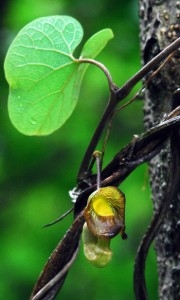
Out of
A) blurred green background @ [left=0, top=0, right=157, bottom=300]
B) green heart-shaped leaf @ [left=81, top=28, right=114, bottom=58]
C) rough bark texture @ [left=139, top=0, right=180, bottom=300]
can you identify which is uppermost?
green heart-shaped leaf @ [left=81, top=28, right=114, bottom=58]

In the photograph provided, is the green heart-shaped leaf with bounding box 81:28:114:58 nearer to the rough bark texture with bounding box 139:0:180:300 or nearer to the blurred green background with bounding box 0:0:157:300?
the rough bark texture with bounding box 139:0:180:300

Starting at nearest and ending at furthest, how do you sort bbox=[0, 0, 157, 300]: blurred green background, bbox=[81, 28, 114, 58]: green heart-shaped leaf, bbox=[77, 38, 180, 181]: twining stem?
bbox=[77, 38, 180, 181]: twining stem → bbox=[81, 28, 114, 58]: green heart-shaped leaf → bbox=[0, 0, 157, 300]: blurred green background

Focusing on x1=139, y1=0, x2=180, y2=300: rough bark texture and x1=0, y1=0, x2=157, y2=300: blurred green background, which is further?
x1=0, y1=0, x2=157, y2=300: blurred green background

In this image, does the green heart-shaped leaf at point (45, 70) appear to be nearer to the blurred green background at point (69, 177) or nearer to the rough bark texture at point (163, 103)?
the rough bark texture at point (163, 103)

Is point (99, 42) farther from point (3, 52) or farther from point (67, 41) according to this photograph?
point (3, 52)

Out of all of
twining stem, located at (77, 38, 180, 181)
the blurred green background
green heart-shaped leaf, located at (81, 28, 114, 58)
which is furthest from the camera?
the blurred green background

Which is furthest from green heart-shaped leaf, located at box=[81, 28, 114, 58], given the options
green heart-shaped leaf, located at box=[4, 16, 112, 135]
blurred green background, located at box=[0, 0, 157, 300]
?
blurred green background, located at box=[0, 0, 157, 300]

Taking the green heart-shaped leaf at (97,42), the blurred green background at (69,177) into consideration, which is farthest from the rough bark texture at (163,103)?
the blurred green background at (69,177)
